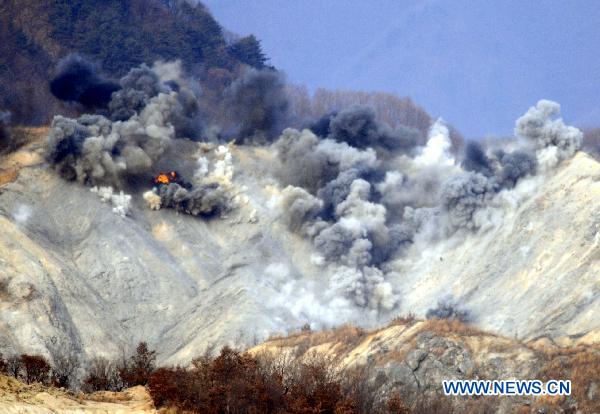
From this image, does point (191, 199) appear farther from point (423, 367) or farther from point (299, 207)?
point (423, 367)

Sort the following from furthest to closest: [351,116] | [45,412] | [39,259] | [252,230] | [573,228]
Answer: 1. [351,116]
2. [252,230]
3. [39,259]
4. [573,228]
5. [45,412]

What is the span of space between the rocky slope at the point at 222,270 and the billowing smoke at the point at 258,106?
12.6 m

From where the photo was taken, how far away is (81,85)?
320ft

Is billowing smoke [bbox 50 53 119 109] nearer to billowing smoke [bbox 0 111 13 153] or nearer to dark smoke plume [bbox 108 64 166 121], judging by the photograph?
dark smoke plume [bbox 108 64 166 121]

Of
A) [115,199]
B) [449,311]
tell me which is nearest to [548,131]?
[449,311]

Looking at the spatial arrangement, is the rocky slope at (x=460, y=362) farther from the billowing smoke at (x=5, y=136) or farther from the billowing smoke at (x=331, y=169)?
the billowing smoke at (x=5, y=136)

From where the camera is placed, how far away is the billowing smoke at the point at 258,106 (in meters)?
100

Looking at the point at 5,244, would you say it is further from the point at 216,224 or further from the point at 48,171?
the point at 216,224

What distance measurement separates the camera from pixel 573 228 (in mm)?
65500

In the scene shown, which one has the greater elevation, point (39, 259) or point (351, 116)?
point (351, 116)

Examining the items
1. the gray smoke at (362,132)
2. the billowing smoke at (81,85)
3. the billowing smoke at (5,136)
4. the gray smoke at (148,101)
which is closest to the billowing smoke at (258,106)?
the gray smoke at (148,101)

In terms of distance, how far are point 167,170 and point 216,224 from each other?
7.97 m

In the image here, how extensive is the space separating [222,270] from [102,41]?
5725cm

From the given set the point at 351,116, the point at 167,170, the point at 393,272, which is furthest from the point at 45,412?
the point at 351,116
